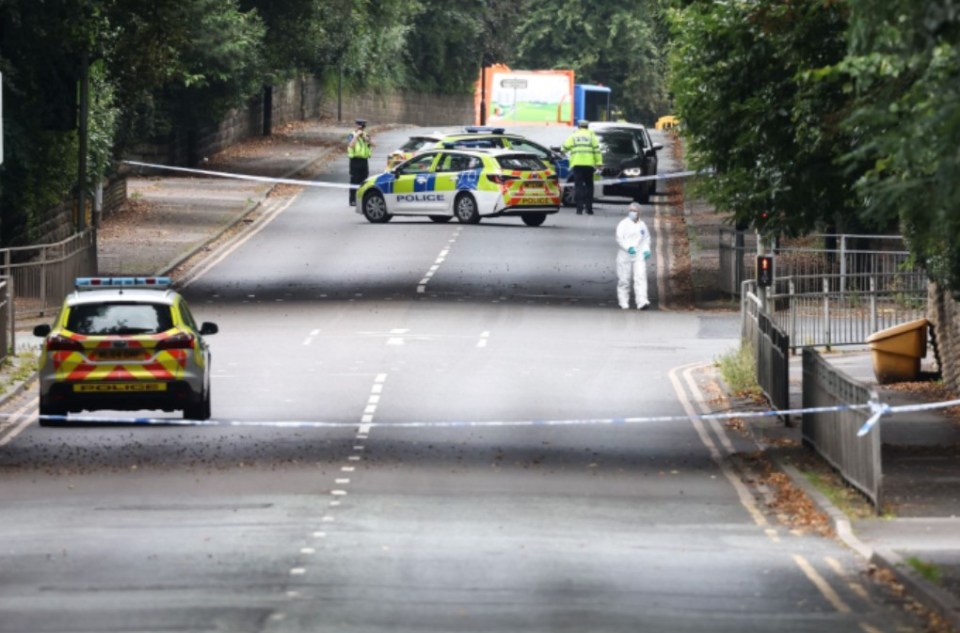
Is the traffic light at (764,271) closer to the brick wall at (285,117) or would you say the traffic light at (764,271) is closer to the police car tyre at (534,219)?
the brick wall at (285,117)

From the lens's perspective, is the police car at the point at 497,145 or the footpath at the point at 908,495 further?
the police car at the point at 497,145

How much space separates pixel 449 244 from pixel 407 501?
28010 millimetres

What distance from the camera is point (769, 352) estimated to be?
26.8 meters

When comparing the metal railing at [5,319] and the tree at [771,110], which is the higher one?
the tree at [771,110]

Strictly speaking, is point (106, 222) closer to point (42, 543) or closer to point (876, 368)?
point (876, 368)

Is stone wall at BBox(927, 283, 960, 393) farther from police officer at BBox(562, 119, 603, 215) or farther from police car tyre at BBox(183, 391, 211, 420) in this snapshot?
police officer at BBox(562, 119, 603, 215)

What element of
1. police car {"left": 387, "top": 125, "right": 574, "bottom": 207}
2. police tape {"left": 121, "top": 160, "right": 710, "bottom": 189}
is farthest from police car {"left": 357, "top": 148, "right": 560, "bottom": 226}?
police tape {"left": 121, "top": 160, "right": 710, "bottom": 189}

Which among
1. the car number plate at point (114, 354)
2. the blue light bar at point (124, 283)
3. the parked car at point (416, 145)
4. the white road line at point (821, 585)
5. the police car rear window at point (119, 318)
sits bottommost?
the white road line at point (821, 585)

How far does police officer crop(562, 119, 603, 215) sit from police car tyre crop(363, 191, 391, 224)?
4.44 m

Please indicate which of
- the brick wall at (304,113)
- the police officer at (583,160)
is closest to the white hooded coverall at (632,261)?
the police officer at (583,160)

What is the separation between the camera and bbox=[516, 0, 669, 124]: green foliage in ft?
351

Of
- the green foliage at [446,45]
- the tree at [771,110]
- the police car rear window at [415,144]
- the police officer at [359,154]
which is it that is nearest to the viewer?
the tree at [771,110]

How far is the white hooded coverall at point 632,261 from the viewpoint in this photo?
127 feet

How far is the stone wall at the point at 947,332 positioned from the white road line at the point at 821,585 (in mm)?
12910
